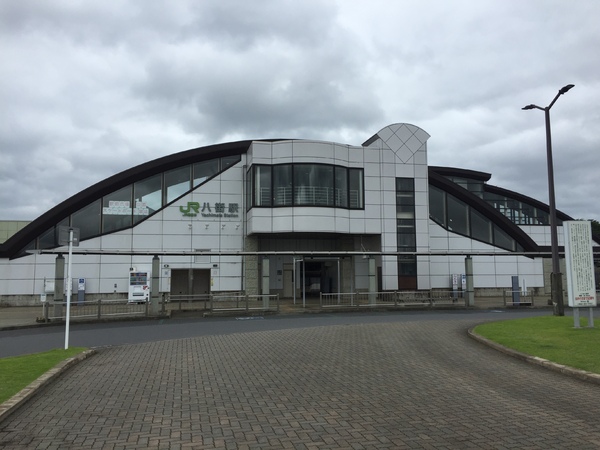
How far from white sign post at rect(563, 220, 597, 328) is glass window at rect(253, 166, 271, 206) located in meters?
18.1

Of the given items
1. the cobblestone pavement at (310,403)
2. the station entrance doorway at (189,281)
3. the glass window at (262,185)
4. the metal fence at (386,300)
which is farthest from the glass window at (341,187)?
the cobblestone pavement at (310,403)

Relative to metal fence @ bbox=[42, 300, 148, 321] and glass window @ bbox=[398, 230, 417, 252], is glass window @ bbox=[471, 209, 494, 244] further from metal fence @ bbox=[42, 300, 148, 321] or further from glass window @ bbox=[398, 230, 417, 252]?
metal fence @ bbox=[42, 300, 148, 321]

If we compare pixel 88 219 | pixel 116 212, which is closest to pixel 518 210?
pixel 116 212

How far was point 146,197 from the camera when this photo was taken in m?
32.6

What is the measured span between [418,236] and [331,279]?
667cm

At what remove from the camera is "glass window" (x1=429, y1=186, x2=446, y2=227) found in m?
36.5

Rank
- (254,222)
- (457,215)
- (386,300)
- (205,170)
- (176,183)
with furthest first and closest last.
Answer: (457,215)
(205,170)
(176,183)
(254,222)
(386,300)

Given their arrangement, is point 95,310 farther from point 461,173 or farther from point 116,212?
point 461,173

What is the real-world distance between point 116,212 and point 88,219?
179 cm

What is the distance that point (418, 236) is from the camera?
32.6m

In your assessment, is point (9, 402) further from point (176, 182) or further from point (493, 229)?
point (493, 229)

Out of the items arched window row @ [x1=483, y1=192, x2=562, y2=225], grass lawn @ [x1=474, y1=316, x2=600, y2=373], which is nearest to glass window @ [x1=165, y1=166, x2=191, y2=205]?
grass lawn @ [x1=474, y1=316, x2=600, y2=373]

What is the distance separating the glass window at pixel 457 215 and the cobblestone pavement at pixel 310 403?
85.3ft

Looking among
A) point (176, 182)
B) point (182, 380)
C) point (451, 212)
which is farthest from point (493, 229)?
Answer: point (182, 380)
